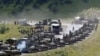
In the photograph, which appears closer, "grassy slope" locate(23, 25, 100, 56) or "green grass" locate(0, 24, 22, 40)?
"grassy slope" locate(23, 25, 100, 56)

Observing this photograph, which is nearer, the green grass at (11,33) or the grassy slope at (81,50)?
the grassy slope at (81,50)

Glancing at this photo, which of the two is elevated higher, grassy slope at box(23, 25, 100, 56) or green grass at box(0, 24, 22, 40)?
green grass at box(0, 24, 22, 40)

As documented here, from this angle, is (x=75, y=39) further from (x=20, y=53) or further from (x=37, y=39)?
(x=20, y=53)

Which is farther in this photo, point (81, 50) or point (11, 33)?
point (11, 33)

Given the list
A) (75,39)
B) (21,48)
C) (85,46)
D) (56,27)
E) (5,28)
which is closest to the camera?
(21,48)

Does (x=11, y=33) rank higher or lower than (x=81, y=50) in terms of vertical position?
higher

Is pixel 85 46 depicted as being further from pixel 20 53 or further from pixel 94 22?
pixel 94 22

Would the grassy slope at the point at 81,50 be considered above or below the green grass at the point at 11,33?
below

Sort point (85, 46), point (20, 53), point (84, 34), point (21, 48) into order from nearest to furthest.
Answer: point (20, 53) → point (21, 48) → point (85, 46) → point (84, 34)

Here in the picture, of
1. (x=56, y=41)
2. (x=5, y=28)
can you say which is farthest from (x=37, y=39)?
(x=5, y=28)

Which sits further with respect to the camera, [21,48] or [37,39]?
[37,39]
